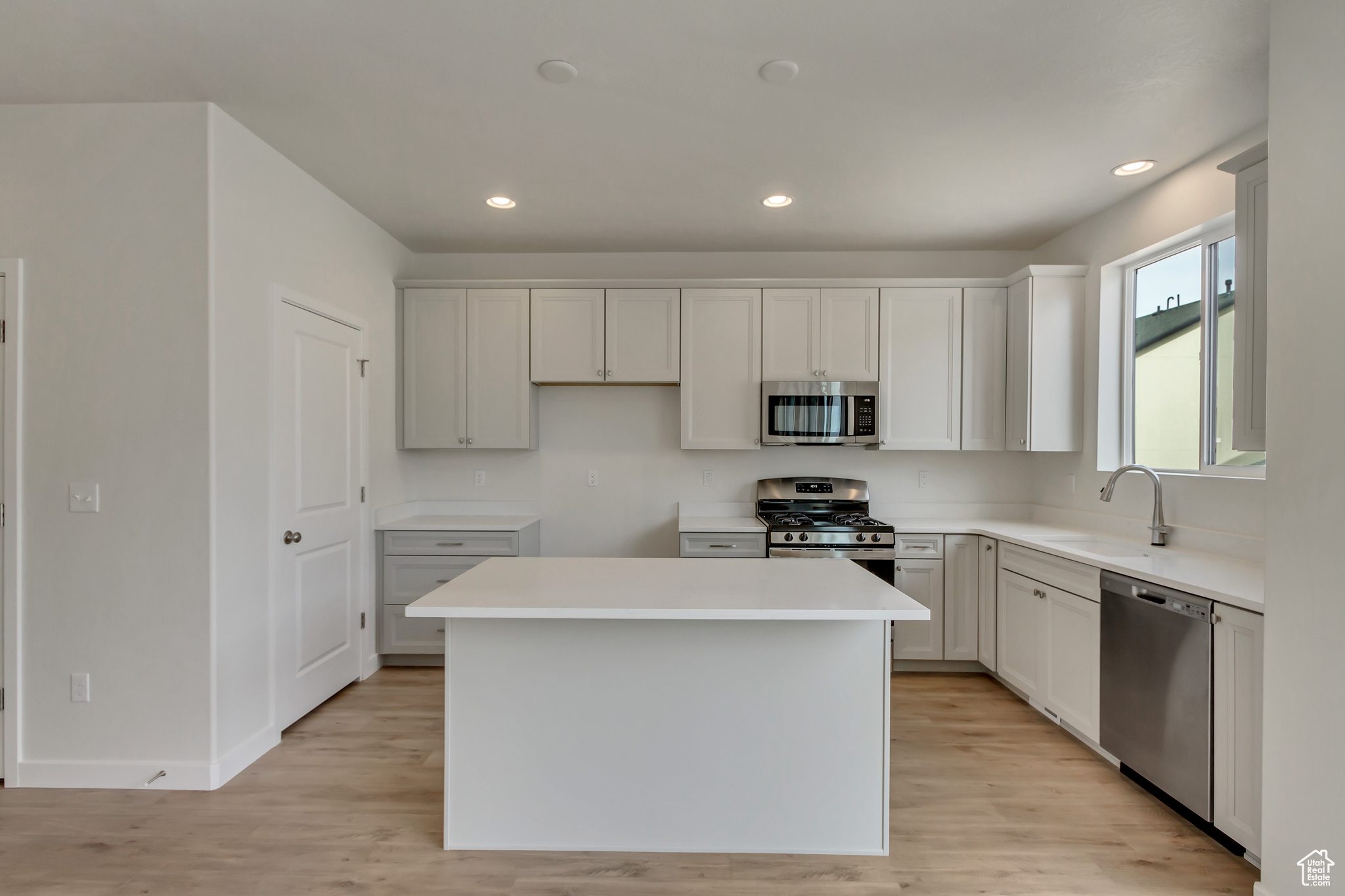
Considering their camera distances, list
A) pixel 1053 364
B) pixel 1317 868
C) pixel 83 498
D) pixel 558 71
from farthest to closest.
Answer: pixel 1053 364, pixel 83 498, pixel 558 71, pixel 1317 868

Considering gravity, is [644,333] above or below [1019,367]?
above

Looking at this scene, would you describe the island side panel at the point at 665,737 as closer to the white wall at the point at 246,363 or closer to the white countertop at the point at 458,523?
the white wall at the point at 246,363

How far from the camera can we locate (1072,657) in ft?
9.41

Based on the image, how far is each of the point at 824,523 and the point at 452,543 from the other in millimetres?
2199

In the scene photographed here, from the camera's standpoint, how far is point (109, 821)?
7.40ft

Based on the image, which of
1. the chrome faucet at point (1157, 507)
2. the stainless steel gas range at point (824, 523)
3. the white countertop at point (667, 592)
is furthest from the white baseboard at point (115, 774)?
the chrome faucet at point (1157, 507)

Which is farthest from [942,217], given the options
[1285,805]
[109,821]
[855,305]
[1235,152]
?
[109,821]

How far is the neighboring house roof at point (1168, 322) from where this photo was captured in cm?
287

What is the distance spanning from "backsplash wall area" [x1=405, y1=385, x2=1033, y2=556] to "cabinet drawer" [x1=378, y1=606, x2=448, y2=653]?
870mm

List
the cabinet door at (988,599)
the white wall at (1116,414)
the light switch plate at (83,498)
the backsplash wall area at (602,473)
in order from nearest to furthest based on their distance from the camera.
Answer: the light switch plate at (83,498) → the white wall at (1116,414) → the cabinet door at (988,599) → the backsplash wall area at (602,473)

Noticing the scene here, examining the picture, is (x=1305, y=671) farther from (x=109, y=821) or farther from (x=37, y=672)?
(x=37, y=672)

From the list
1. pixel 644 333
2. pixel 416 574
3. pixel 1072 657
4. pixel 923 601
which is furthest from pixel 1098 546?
pixel 416 574

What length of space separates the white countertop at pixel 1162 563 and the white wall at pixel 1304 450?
18 cm

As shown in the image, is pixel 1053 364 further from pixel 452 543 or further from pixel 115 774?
pixel 115 774
